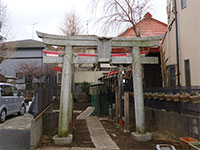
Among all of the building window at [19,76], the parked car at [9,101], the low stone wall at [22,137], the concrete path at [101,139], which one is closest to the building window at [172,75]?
the concrete path at [101,139]

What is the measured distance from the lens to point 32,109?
16.9 ft

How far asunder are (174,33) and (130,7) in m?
2.58

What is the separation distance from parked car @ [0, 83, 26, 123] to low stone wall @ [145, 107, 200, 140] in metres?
7.37

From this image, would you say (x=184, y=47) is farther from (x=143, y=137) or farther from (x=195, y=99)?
(x=143, y=137)

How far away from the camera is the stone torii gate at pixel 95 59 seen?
564cm

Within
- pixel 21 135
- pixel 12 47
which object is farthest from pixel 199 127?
pixel 12 47

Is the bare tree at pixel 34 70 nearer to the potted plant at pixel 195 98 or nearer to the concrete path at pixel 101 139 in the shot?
the concrete path at pixel 101 139

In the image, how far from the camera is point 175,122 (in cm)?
566

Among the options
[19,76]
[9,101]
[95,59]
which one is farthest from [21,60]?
[95,59]

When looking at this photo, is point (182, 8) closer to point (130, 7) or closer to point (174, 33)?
point (174, 33)

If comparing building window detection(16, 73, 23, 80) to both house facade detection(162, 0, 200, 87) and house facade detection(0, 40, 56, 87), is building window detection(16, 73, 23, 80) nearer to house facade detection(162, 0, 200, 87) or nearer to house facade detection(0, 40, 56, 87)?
house facade detection(0, 40, 56, 87)

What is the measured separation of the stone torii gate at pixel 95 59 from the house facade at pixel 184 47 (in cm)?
172

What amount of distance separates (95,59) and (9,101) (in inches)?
252

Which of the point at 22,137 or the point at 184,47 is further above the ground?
the point at 184,47
